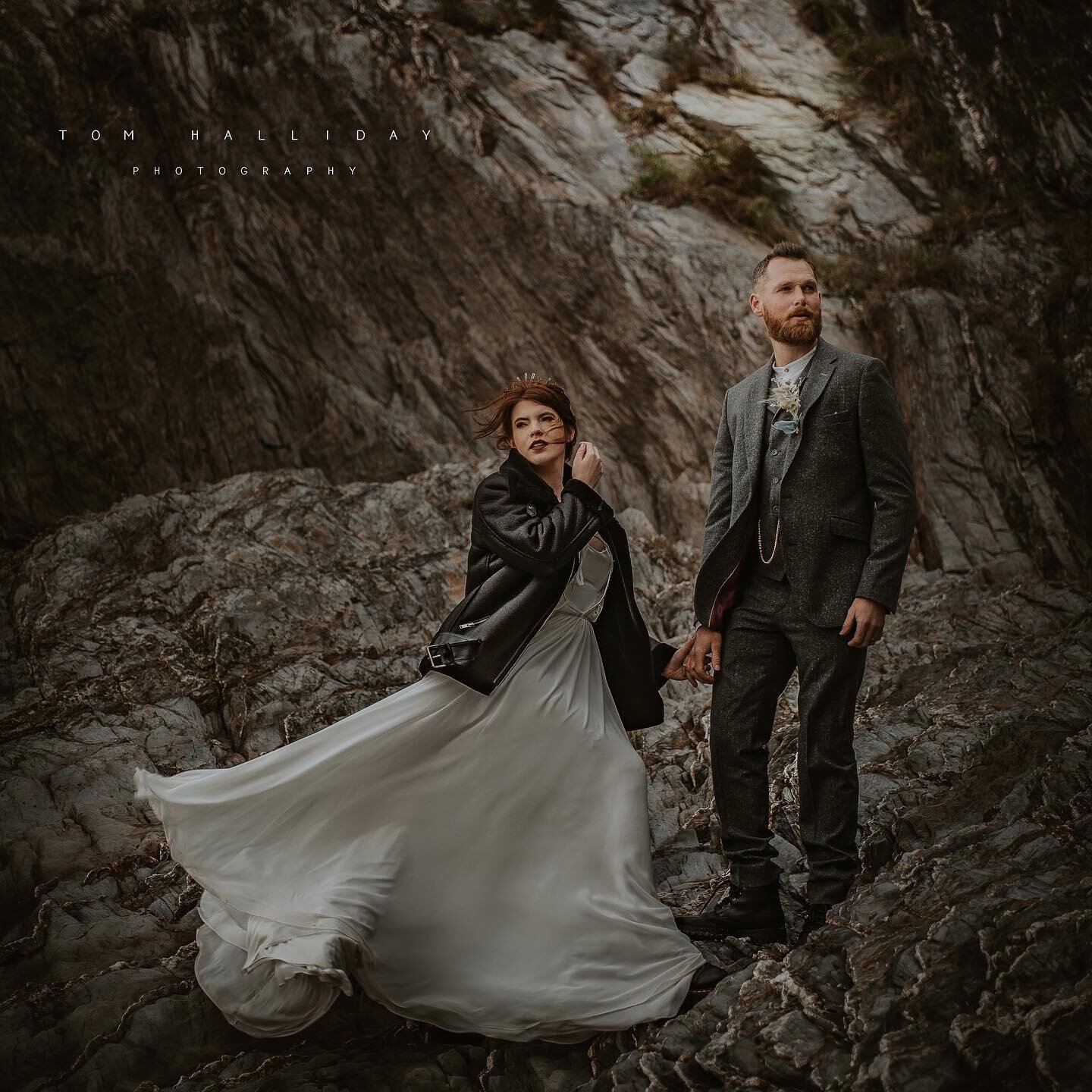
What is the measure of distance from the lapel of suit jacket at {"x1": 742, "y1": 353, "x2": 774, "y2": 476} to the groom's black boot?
5.63 feet

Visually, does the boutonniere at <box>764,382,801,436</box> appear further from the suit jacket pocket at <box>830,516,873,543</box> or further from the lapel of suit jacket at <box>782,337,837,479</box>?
the suit jacket pocket at <box>830,516,873,543</box>

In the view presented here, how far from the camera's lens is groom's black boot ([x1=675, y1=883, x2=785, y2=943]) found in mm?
3926

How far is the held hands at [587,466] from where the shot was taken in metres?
4.23

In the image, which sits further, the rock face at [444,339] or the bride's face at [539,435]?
the rock face at [444,339]

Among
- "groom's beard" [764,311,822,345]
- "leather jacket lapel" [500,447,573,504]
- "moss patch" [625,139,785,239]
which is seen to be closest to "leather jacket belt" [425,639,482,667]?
"leather jacket lapel" [500,447,573,504]

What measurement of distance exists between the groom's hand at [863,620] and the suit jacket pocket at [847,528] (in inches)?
9.9

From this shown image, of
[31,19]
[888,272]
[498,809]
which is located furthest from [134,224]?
[498,809]

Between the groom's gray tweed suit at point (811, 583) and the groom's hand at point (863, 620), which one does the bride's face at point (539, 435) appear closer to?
→ the groom's gray tweed suit at point (811, 583)

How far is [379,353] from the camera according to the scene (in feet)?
30.5

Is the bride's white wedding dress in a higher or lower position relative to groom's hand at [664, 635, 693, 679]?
lower

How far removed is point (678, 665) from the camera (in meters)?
4.40

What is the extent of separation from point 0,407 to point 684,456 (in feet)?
19.6

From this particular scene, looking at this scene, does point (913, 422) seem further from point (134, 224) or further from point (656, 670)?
point (134, 224)

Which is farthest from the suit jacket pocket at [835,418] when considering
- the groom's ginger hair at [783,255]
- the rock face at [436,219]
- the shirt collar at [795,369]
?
the rock face at [436,219]
